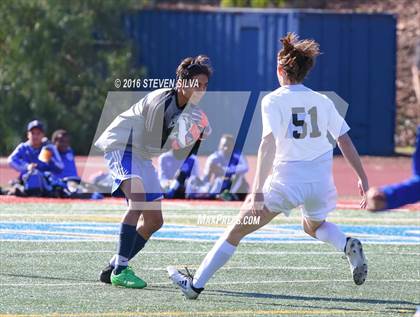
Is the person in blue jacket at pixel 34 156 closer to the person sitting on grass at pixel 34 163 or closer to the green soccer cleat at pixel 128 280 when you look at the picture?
the person sitting on grass at pixel 34 163

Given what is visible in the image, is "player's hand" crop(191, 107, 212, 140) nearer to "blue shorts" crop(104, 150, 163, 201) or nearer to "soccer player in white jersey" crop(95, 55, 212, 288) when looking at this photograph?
"soccer player in white jersey" crop(95, 55, 212, 288)

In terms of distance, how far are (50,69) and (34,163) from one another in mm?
8430

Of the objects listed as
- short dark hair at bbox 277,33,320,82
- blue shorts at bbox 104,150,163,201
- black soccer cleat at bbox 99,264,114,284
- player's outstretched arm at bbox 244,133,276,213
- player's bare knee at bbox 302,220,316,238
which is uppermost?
short dark hair at bbox 277,33,320,82

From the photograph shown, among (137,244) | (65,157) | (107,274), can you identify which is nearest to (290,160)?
(137,244)

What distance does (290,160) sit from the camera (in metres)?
8.09

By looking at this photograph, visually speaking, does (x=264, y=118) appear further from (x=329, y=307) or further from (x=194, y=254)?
(x=194, y=254)

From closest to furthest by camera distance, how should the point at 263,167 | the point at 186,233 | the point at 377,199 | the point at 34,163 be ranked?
the point at 377,199 < the point at 263,167 < the point at 186,233 < the point at 34,163

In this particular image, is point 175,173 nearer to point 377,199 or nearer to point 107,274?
point 107,274

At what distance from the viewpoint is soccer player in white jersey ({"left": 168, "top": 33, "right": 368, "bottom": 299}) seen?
26.2 ft

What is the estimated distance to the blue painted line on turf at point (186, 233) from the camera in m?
12.1

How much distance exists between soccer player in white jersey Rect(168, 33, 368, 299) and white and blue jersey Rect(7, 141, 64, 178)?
902cm

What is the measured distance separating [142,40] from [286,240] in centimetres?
1486

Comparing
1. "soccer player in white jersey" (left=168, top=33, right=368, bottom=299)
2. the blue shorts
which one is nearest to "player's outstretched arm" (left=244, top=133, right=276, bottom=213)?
"soccer player in white jersey" (left=168, top=33, right=368, bottom=299)

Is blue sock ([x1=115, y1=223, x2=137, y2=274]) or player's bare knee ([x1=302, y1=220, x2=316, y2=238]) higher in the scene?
player's bare knee ([x1=302, y1=220, x2=316, y2=238])
